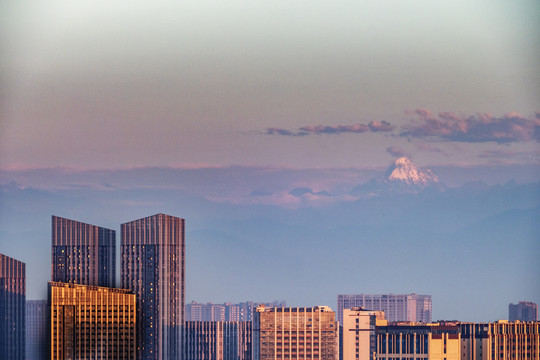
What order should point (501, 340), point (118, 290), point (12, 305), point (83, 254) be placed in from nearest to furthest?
point (501, 340) → point (12, 305) → point (118, 290) → point (83, 254)

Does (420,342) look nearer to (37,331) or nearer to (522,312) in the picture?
(522,312)

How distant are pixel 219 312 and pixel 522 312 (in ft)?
30.9

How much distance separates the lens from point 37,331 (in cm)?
2514

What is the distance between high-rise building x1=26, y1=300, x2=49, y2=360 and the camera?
24812mm

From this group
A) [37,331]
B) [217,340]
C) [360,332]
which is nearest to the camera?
[37,331]

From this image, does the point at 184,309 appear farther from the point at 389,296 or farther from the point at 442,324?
the point at 442,324

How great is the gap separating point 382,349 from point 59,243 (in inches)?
445

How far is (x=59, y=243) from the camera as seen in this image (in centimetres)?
3022

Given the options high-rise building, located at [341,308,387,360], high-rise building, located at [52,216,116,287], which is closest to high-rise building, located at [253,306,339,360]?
high-rise building, located at [341,308,387,360]

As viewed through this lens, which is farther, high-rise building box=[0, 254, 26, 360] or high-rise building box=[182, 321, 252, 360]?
high-rise building box=[182, 321, 252, 360]

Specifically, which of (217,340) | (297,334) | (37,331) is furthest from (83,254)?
(297,334)

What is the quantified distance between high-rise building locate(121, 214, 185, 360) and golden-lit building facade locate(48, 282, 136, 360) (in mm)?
1516

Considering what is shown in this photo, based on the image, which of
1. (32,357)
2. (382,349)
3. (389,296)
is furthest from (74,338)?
(389,296)

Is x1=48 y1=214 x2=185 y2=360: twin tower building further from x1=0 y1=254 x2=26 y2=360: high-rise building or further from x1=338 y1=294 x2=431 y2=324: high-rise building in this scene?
x1=338 y1=294 x2=431 y2=324: high-rise building
